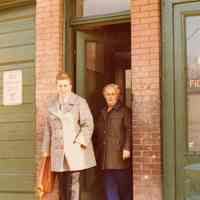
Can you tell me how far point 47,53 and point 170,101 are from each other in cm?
195

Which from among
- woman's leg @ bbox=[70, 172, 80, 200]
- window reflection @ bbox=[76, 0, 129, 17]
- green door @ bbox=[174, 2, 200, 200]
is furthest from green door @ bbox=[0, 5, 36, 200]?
green door @ bbox=[174, 2, 200, 200]

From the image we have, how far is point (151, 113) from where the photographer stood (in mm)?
6402

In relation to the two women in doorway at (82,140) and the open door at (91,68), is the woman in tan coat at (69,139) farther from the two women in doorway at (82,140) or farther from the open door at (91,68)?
A: the open door at (91,68)

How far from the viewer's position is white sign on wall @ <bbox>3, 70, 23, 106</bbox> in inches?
306

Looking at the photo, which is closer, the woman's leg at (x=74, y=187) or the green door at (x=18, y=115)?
the woman's leg at (x=74, y=187)

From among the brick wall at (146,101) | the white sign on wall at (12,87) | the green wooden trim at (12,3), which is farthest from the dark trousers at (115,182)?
the green wooden trim at (12,3)

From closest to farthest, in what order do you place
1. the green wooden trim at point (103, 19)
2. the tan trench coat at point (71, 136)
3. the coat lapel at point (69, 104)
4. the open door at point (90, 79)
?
the tan trench coat at point (71, 136), the coat lapel at point (69, 104), the green wooden trim at point (103, 19), the open door at point (90, 79)

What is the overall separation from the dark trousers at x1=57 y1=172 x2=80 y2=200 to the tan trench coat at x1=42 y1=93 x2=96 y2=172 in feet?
0.44

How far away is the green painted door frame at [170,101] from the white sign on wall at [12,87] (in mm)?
2407

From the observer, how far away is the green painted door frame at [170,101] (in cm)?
630

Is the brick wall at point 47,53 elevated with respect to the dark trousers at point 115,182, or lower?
elevated

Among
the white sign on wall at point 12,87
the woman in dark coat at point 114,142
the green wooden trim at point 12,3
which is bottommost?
the woman in dark coat at point 114,142

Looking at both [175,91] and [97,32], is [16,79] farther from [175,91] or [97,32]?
[175,91]

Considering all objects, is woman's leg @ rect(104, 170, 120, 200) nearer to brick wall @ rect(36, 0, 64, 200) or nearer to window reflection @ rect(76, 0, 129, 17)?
brick wall @ rect(36, 0, 64, 200)
